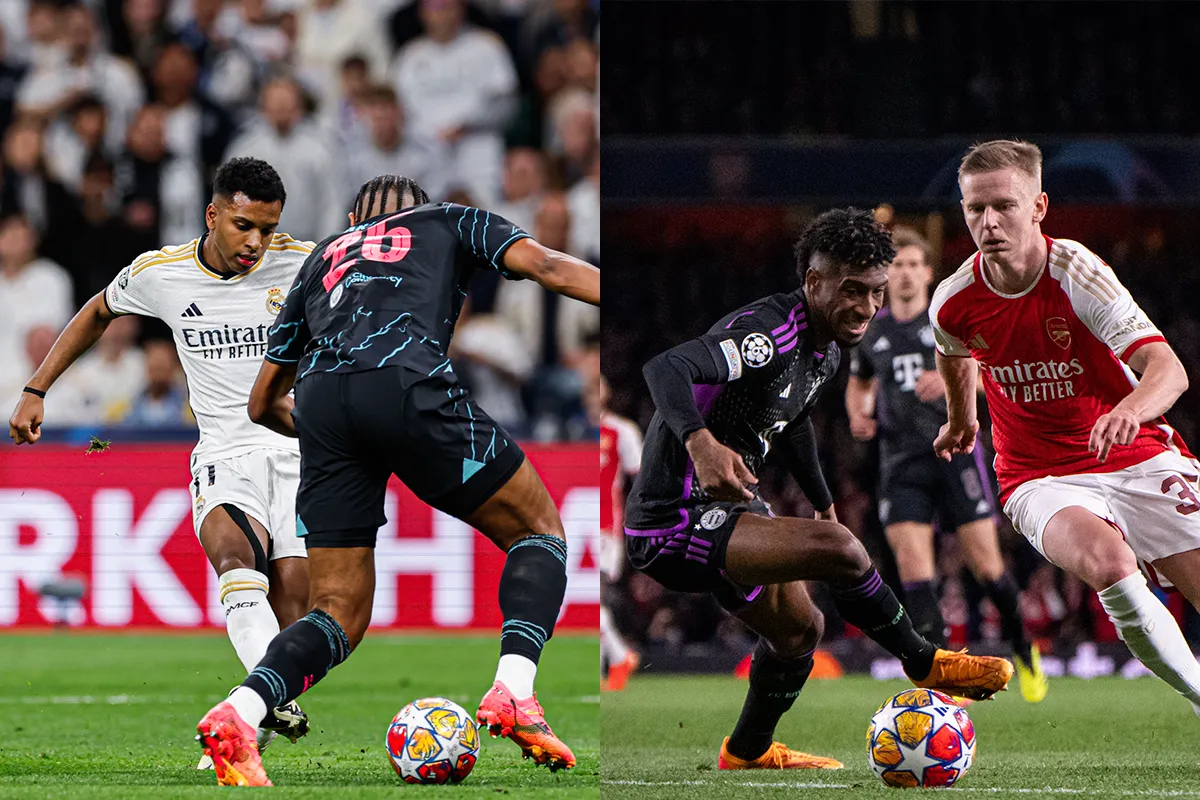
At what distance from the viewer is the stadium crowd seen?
12.0 meters

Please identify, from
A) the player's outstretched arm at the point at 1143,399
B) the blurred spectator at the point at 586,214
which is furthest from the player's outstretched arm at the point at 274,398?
the blurred spectator at the point at 586,214

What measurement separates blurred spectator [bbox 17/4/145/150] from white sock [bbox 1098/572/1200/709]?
10.1 meters

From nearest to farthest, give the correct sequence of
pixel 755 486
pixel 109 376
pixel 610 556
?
pixel 755 486, pixel 610 556, pixel 109 376

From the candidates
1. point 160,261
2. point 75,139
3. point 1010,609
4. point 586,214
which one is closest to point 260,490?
point 160,261

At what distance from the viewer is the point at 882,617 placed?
4.62 metres

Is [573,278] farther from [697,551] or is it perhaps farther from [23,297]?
[23,297]

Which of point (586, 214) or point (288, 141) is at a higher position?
point (288, 141)

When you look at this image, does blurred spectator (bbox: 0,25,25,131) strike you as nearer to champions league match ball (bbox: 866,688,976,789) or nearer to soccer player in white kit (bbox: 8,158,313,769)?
soccer player in white kit (bbox: 8,158,313,769)

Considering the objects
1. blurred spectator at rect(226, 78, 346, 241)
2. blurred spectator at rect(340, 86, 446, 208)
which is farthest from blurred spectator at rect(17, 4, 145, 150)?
blurred spectator at rect(340, 86, 446, 208)

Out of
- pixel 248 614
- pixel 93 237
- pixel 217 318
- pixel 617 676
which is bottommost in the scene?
pixel 617 676

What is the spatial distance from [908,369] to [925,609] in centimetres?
118

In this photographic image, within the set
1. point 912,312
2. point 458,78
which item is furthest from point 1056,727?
point 458,78

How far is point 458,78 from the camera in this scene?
1307 centimetres

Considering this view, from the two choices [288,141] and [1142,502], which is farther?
[288,141]
